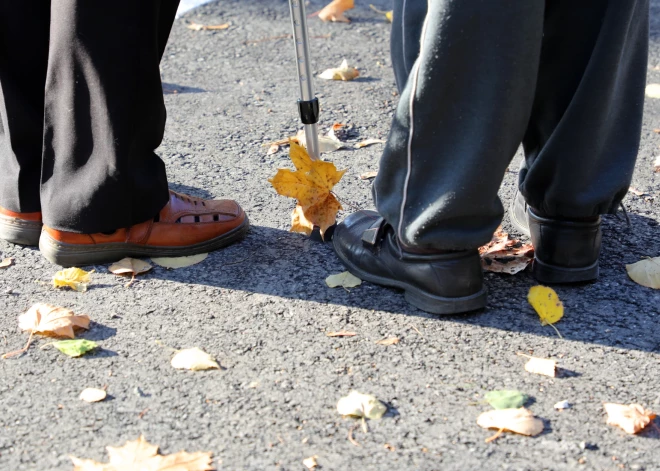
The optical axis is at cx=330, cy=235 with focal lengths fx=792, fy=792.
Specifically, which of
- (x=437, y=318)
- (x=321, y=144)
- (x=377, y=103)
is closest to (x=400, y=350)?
(x=437, y=318)

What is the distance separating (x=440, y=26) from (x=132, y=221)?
1117 mm

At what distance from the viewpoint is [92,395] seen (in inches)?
72.0

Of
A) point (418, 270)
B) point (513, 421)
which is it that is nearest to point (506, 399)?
point (513, 421)

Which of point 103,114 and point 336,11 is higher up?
point 103,114

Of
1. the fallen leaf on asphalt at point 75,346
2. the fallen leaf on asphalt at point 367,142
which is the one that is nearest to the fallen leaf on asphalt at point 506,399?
the fallen leaf on asphalt at point 75,346

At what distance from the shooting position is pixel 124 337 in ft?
6.79

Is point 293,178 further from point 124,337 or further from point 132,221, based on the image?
point 124,337

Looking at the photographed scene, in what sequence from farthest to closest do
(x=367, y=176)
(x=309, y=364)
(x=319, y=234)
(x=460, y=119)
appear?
(x=367, y=176), (x=319, y=234), (x=309, y=364), (x=460, y=119)

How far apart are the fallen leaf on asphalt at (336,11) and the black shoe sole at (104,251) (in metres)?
2.42

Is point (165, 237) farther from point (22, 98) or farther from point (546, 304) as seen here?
point (546, 304)

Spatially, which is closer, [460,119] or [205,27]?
[460,119]

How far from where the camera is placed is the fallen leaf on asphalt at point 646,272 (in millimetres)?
2270

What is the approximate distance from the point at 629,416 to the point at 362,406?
Result: 0.58 m

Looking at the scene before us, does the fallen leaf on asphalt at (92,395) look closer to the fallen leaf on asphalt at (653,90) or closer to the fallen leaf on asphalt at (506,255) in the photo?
the fallen leaf on asphalt at (506,255)
